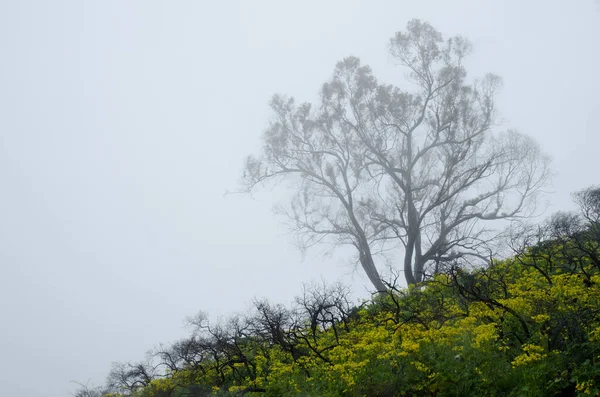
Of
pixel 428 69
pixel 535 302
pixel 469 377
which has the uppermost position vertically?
pixel 428 69

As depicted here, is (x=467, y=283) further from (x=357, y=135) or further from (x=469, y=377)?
(x=357, y=135)

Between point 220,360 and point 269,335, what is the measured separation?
5.11ft

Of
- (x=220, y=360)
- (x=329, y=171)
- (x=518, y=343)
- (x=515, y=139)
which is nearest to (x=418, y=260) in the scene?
(x=329, y=171)

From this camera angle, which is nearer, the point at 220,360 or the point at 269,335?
the point at 220,360

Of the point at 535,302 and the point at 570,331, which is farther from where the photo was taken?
the point at 535,302

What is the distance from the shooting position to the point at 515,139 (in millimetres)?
20281

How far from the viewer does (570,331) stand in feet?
23.1

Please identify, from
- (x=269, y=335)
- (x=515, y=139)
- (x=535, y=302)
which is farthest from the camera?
(x=515, y=139)

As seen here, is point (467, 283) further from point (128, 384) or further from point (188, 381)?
point (128, 384)

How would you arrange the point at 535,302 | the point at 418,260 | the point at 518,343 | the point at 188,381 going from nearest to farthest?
the point at 518,343, the point at 535,302, the point at 188,381, the point at 418,260

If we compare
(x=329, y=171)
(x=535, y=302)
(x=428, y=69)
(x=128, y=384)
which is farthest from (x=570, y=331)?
(x=428, y=69)

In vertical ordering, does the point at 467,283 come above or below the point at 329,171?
below

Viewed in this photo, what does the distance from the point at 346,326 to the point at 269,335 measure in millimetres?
2196

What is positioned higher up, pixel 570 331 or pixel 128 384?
pixel 128 384
